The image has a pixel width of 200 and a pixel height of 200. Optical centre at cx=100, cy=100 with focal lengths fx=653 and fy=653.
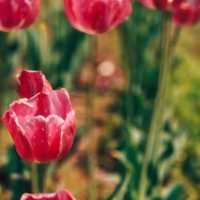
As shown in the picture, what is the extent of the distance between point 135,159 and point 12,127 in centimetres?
80

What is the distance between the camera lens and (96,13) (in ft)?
3.63

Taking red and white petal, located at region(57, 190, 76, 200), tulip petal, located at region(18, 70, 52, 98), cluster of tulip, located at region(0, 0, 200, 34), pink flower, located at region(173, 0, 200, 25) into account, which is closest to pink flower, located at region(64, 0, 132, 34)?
cluster of tulip, located at region(0, 0, 200, 34)

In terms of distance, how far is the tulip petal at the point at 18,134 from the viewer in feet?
2.85

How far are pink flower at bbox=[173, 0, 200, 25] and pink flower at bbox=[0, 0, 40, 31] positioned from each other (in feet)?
0.86

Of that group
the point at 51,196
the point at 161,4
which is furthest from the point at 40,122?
the point at 161,4

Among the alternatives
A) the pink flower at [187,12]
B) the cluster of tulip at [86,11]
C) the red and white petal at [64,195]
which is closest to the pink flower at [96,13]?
the cluster of tulip at [86,11]

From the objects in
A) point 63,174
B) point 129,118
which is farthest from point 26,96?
point 63,174

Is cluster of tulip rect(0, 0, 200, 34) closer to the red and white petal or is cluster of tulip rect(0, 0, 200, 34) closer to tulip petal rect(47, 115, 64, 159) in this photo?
tulip petal rect(47, 115, 64, 159)

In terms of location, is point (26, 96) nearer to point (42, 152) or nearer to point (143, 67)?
point (42, 152)

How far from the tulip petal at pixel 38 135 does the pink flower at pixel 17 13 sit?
0.25 metres

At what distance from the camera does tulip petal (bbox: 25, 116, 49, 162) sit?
0.88 metres

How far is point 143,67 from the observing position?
7.20ft

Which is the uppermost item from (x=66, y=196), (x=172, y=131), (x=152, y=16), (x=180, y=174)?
(x=66, y=196)

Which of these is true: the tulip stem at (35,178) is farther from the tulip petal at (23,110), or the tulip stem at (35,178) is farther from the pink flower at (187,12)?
the pink flower at (187,12)
